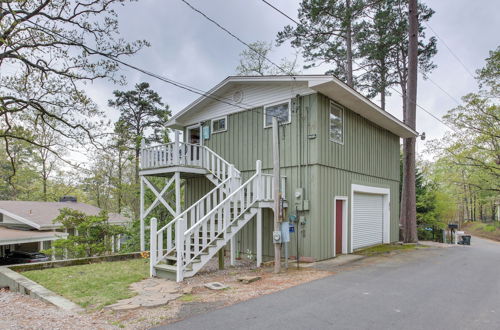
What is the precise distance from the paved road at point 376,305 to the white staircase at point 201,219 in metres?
2.17

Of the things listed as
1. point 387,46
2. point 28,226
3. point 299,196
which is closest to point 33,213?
point 28,226

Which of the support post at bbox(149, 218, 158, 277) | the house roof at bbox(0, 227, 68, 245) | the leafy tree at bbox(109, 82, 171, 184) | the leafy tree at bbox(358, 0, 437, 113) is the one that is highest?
the leafy tree at bbox(358, 0, 437, 113)

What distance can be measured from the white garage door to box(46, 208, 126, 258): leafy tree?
9045 millimetres

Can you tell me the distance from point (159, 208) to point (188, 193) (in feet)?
5.15

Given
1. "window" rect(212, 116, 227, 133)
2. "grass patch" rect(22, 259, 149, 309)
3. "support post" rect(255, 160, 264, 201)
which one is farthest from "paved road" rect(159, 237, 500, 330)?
"window" rect(212, 116, 227, 133)

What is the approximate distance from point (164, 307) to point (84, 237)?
7.94 m

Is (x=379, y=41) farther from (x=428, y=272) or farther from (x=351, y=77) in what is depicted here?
(x=428, y=272)

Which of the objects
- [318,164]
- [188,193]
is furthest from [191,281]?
[188,193]

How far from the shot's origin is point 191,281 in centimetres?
664

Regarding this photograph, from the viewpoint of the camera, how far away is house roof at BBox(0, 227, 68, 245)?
1347cm

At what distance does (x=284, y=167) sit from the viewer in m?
9.87

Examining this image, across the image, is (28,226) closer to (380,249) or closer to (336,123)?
(336,123)

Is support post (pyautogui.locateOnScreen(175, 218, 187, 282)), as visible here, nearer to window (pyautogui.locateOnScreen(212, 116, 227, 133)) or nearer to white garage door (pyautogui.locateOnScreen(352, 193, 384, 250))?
window (pyautogui.locateOnScreen(212, 116, 227, 133))

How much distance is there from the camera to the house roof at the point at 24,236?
13.5 metres
